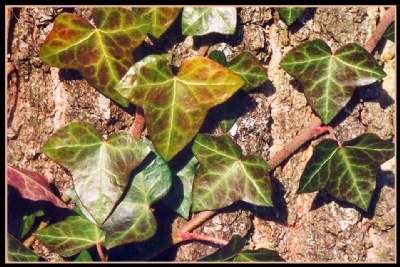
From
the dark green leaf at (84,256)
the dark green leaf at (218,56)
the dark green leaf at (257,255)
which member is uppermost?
the dark green leaf at (218,56)

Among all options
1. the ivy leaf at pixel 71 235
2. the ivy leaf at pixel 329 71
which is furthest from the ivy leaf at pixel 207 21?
the ivy leaf at pixel 71 235

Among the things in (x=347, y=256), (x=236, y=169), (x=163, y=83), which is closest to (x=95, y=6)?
(x=163, y=83)

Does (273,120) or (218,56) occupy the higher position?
(218,56)

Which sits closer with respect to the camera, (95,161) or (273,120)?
(95,161)

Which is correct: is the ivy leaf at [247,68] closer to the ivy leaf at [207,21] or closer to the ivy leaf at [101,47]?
the ivy leaf at [207,21]

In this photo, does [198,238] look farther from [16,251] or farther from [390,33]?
[390,33]

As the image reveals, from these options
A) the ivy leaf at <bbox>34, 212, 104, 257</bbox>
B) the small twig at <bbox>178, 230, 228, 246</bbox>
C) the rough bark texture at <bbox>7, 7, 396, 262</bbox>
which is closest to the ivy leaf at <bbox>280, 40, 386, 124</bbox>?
the rough bark texture at <bbox>7, 7, 396, 262</bbox>

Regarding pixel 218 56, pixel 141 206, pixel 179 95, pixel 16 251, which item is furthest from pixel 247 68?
pixel 16 251
